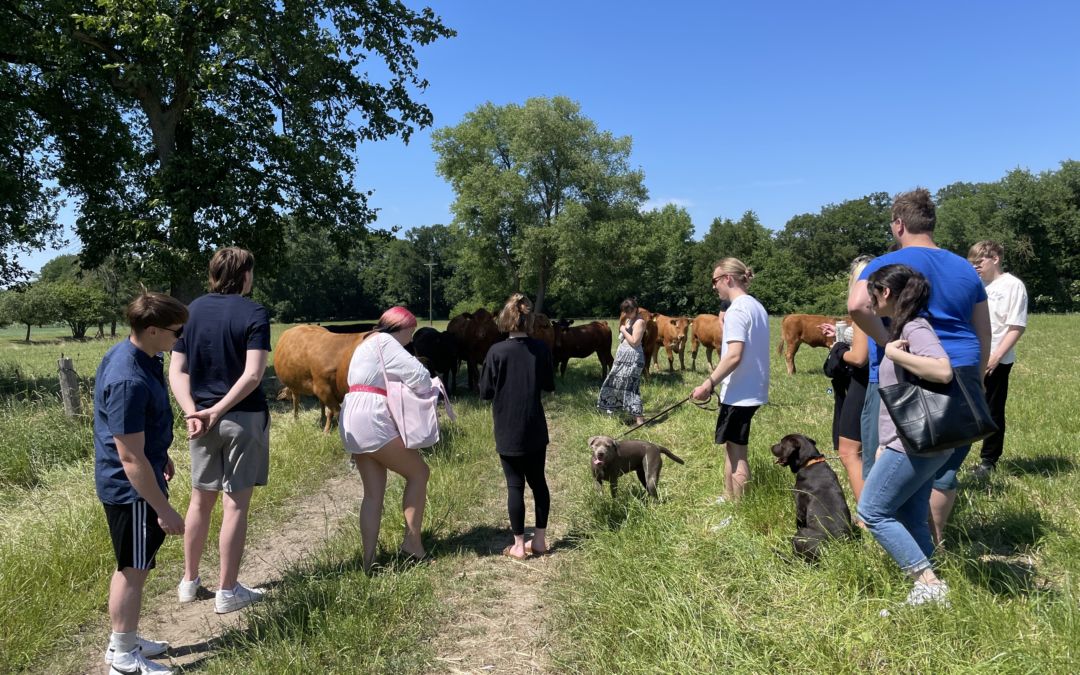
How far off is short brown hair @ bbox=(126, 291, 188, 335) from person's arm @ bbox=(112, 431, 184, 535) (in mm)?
516

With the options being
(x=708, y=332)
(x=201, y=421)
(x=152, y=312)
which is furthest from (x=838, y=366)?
(x=708, y=332)

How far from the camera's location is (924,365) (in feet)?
8.20

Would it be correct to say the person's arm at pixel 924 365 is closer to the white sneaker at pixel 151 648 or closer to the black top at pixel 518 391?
the black top at pixel 518 391

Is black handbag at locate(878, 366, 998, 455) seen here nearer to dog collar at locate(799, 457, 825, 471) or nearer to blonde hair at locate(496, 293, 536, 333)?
dog collar at locate(799, 457, 825, 471)

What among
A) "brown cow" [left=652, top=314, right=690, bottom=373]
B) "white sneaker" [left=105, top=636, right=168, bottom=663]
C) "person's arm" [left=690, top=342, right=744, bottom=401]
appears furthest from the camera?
"brown cow" [left=652, top=314, right=690, bottom=373]

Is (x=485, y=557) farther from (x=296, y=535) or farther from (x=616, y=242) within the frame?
(x=616, y=242)

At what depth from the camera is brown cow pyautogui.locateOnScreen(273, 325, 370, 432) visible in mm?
7766

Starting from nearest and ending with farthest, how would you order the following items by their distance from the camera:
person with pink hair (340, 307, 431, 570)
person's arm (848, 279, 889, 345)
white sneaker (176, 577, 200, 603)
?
person's arm (848, 279, 889, 345)
white sneaker (176, 577, 200, 603)
person with pink hair (340, 307, 431, 570)

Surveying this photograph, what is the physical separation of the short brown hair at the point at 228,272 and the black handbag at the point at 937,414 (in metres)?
3.53

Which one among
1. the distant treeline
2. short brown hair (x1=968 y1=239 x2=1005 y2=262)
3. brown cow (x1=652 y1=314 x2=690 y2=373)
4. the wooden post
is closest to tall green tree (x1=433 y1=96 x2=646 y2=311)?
the distant treeline

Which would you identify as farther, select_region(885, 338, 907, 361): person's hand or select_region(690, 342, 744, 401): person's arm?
select_region(690, 342, 744, 401): person's arm

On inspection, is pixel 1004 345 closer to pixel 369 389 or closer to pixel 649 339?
pixel 369 389

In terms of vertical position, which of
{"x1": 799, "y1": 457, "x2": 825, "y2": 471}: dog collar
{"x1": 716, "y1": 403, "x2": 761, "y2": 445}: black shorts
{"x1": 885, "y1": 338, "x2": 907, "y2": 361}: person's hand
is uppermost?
{"x1": 885, "y1": 338, "x2": 907, "y2": 361}: person's hand

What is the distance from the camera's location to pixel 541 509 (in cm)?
428
